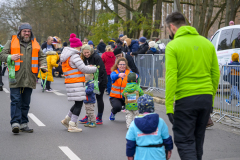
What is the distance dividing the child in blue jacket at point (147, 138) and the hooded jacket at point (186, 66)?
14.9 inches

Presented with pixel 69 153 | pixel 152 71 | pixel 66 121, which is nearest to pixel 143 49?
pixel 152 71

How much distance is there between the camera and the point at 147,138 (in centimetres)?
379

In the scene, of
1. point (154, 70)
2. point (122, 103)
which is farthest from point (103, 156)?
point (154, 70)

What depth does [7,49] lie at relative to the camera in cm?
732

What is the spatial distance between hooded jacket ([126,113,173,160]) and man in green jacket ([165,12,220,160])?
1.28 feet

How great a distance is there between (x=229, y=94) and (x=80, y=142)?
13.7 ft

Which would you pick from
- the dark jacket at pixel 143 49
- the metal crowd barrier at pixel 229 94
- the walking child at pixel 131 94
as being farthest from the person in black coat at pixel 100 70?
the dark jacket at pixel 143 49

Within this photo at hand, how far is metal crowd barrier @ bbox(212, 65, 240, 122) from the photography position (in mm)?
9031

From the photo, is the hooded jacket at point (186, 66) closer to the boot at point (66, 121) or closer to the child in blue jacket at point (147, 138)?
the child in blue jacket at point (147, 138)

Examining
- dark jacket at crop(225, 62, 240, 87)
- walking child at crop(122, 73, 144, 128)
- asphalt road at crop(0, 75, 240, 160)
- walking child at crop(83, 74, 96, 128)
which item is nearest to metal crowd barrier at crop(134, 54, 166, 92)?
dark jacket at crop(225, 62, 240, 87)

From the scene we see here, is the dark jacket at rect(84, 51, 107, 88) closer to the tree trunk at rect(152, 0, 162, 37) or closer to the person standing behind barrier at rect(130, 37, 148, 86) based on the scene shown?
the person standing behind barrier at rect(130, 37, 148, 86)

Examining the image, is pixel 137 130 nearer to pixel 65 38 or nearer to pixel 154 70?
pixel 154 70

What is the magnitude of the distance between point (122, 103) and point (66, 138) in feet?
6.44

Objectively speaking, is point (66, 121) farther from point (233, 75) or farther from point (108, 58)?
point (108, 58)
